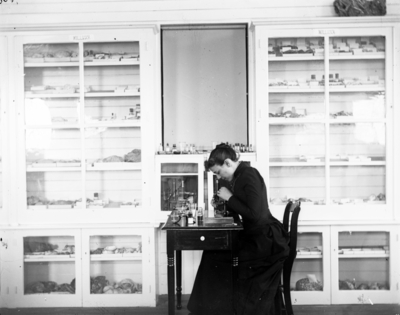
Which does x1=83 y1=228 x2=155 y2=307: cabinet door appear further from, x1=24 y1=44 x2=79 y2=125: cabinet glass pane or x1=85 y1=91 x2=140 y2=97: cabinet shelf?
x1=85 y1=91 x2=140 y2=97: cabinet shelf

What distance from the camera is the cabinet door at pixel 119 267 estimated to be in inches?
162

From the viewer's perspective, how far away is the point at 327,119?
4.19 metres

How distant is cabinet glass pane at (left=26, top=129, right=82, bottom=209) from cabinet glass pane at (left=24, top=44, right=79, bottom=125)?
15cm

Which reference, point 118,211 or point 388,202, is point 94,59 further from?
point 388,202

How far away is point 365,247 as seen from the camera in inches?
166

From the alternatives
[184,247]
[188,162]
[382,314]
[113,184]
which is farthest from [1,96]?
[382,314]

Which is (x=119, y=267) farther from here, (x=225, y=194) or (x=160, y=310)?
(x=225, y=194)

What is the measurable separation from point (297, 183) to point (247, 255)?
1.31 m

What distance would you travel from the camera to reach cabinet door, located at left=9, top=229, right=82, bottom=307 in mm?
4113

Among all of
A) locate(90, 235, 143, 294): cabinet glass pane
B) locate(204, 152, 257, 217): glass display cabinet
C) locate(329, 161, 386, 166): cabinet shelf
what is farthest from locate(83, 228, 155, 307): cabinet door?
locate(329, 161, 386, 166): cabinet shelf

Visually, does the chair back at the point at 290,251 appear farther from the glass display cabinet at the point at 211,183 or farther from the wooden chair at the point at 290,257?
the glass display cabinet at the point at 211,183

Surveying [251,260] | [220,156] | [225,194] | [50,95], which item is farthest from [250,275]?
[50,95]

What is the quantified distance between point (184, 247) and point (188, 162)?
1.21m

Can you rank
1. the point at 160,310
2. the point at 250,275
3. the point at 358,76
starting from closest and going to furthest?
the point at 250,275 → the point at 160,310 → the point at 358,76
